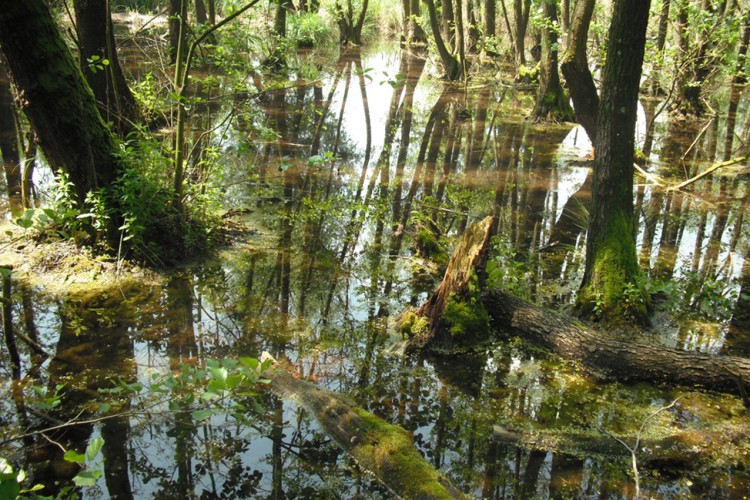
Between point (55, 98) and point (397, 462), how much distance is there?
441 cm

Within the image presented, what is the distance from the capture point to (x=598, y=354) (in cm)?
491

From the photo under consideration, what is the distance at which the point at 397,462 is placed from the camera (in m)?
3.53

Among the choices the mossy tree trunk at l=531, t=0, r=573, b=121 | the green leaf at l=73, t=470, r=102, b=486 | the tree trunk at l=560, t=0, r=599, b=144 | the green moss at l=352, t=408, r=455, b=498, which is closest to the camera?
the green leaf at l=73, t=470, r=102, b=486

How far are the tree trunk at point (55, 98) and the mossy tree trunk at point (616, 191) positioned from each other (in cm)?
481

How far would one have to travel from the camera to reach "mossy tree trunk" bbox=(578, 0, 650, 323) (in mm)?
5492

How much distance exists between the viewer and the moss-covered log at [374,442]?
134 inches

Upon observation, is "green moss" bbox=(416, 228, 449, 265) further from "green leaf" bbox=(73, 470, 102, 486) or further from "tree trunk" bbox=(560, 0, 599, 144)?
"green leaf" bbox=(73, 470, 102, 486)

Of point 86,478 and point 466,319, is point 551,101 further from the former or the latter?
point 86,478

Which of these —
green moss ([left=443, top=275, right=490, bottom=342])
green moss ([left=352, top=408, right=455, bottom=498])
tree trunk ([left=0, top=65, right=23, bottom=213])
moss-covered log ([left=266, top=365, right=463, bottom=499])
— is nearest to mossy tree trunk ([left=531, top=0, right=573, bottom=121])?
green moss ([left=443, top=275, right=490, bottom=342])

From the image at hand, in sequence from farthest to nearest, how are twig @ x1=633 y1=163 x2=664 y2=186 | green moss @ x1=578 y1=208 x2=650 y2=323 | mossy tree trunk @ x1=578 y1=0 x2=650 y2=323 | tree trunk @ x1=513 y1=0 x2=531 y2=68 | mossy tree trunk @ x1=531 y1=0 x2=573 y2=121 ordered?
tree trunk @ x1=513 y1=0 x2=531 y2=68 < mossy tree trunk @ x1=531 y1=0 x2=573 y2=121 < twig @ x1=633 y1=163 x2=664 y2=186 < green moss @ x1=578 y1=208 x2=650 y2=323 < mossy tree trunk @ x1=578 y1=0 x2=650 y2=323

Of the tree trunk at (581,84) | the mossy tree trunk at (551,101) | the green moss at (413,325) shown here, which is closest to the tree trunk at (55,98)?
the green moss at (413,325)

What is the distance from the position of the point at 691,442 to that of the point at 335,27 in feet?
93.6

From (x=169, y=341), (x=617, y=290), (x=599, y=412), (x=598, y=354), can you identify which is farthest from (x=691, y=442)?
(x=169, y=341)

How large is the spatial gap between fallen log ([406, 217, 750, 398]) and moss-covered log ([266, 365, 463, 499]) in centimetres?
124
